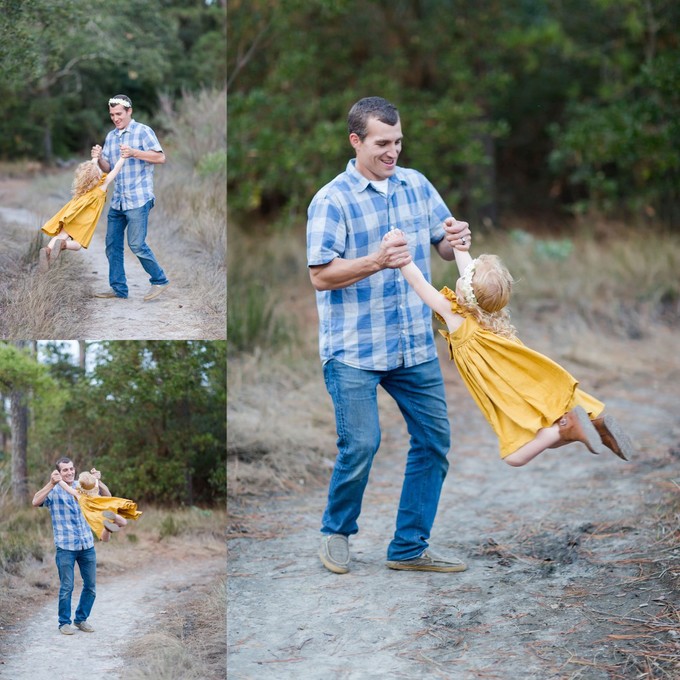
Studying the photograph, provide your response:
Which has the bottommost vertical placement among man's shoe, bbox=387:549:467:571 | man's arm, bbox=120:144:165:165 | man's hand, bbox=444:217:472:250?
man's shoe, bbox=387:549:467:571

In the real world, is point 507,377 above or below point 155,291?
below

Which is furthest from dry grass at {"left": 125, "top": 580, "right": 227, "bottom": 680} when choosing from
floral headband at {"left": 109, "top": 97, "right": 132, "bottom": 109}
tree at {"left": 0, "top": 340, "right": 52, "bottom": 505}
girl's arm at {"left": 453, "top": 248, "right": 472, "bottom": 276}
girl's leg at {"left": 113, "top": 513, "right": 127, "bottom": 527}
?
floral headband at {"left": 109, "top": 97, "right": 132, "bottom": 109}

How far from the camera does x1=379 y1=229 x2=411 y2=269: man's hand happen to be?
3.71 m

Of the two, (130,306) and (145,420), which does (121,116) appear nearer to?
(130,306)

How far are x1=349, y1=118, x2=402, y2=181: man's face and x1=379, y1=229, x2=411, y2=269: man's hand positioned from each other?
40cm

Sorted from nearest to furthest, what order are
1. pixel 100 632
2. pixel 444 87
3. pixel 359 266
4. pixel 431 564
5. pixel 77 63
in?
1. pixel 100 632
2. pixel 359 266
3. pixel 77 63
4. pixel 431 564
5. pixel 444 87

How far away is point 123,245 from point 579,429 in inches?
76.9

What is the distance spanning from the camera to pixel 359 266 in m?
3.80

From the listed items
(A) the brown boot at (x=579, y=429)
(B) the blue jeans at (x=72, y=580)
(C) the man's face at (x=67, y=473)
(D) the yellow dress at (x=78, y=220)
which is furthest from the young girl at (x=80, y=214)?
(A) the brown boot at (x=579, y=429)

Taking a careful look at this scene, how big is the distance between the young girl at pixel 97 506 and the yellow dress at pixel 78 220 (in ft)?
3.09

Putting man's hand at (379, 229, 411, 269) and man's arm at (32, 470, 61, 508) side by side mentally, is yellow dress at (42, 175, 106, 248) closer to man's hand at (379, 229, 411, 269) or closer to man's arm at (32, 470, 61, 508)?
man's arm at (32, 470, 61, 508)

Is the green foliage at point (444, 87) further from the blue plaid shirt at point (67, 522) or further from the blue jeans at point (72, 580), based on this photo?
the blue jeans at point (72, 580)

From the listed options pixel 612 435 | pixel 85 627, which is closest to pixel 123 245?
pixel 85 627

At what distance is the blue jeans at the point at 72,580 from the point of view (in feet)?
11.4
